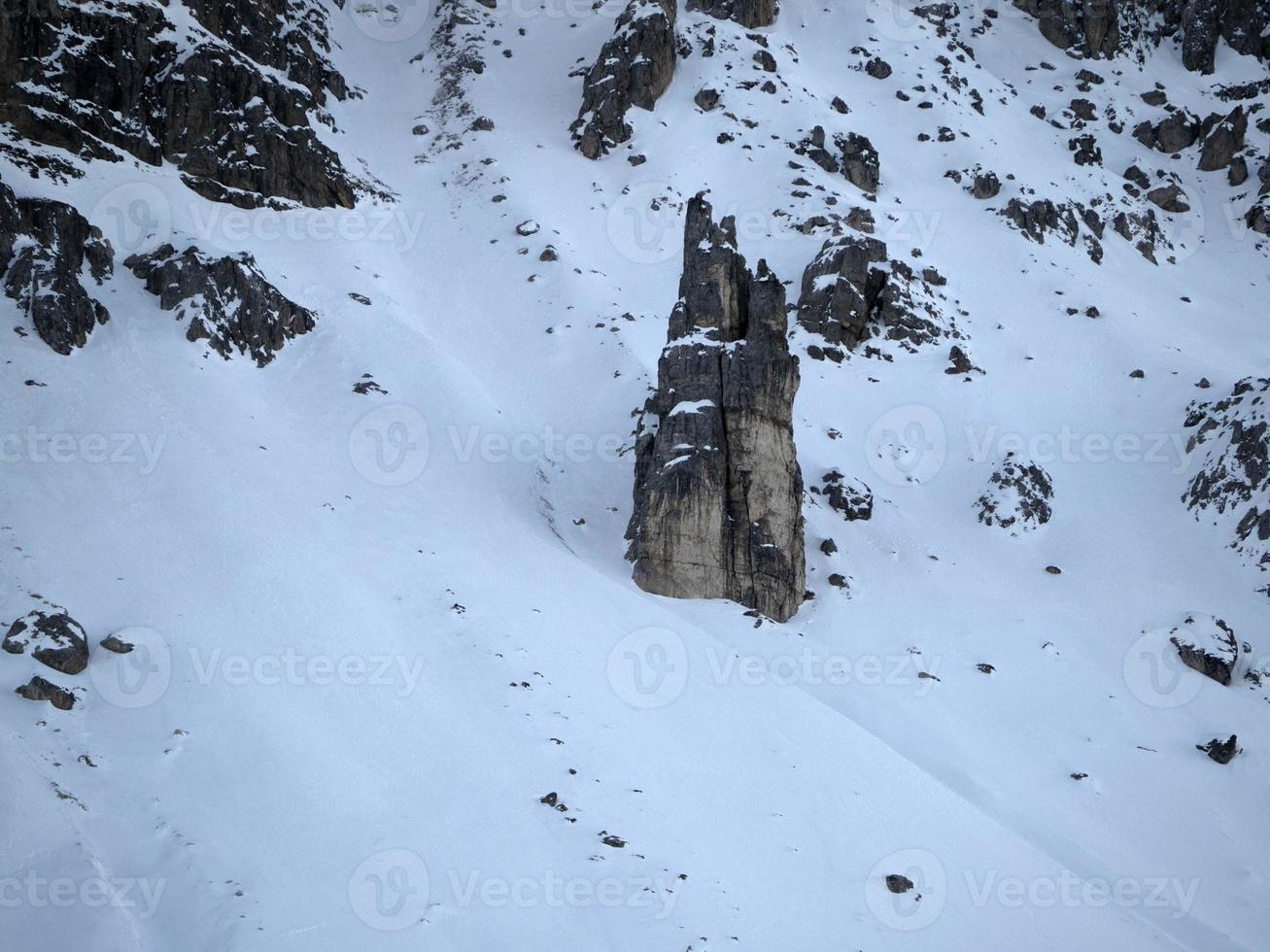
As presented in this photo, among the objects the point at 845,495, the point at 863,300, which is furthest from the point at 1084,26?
the point at 845,495

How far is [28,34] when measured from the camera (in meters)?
40.2

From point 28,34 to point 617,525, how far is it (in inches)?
1319

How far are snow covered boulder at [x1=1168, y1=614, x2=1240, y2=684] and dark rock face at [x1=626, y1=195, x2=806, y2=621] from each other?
13.9m

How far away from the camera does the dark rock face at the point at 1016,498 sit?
40.2 meters

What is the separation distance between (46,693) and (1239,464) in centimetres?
4346

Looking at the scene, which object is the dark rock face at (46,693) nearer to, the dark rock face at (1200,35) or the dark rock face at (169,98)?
the dark rock face at (169,98)

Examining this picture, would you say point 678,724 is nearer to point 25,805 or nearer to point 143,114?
point 25,805

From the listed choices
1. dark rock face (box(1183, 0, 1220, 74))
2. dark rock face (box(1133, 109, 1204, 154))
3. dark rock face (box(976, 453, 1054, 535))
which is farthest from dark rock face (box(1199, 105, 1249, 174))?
dark rock face (box(976, 453, 1054, 535))

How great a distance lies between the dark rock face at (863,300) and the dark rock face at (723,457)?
46.6 ft

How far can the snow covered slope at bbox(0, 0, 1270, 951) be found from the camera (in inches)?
734

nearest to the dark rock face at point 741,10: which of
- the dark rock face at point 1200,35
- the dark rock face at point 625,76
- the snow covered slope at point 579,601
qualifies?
the dark rock face at point 625,76

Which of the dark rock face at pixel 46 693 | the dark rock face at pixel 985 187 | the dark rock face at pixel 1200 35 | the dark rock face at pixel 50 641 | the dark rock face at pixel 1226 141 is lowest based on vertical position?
the dark rock face at pixel 46 693

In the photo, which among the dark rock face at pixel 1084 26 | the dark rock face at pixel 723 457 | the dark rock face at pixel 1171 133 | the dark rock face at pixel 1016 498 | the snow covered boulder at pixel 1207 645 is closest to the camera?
the dark rock face at pixel 723 457

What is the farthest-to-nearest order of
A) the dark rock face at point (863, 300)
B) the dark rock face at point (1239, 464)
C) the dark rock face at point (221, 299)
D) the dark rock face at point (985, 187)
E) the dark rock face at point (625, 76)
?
the dark rock face at point (985, 187), the dark rock face at point (625, 76), the dark rock face at point (863, 300), the dark rock face at point (1239, 464), the dark rock face at point (221, 299)
